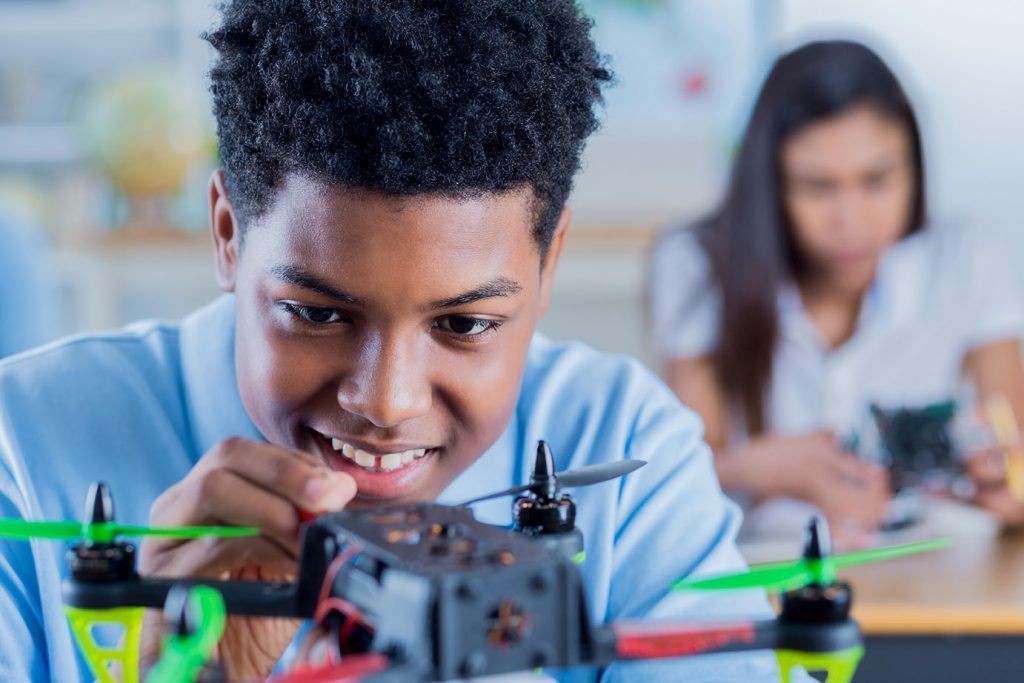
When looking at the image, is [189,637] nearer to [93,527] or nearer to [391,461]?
[93,527]

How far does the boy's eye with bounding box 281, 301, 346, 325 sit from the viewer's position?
0.81 metres

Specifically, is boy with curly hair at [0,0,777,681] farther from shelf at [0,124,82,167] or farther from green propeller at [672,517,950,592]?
shelf at [0,124,82,167]

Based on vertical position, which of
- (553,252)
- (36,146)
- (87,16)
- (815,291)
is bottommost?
(553,252)

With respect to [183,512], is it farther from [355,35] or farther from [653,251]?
[653,251]

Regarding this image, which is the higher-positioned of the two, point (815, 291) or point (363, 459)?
point (815, 291)

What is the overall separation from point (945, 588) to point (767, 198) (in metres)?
0.78

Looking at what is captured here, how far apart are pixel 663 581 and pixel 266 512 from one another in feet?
1.41

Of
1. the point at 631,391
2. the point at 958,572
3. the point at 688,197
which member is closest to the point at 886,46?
the point at 688,197

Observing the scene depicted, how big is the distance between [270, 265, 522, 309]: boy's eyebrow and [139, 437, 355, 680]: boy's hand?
4.1 inches

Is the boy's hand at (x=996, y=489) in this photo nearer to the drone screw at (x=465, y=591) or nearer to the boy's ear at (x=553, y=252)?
the boy's ear at (x=553, y=252)

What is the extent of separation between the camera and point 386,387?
78 centimetres

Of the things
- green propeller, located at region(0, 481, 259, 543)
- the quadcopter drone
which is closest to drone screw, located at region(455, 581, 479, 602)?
the quadcopter drone

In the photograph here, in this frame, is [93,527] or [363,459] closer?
[93,527]

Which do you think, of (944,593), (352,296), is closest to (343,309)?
(352,296)
